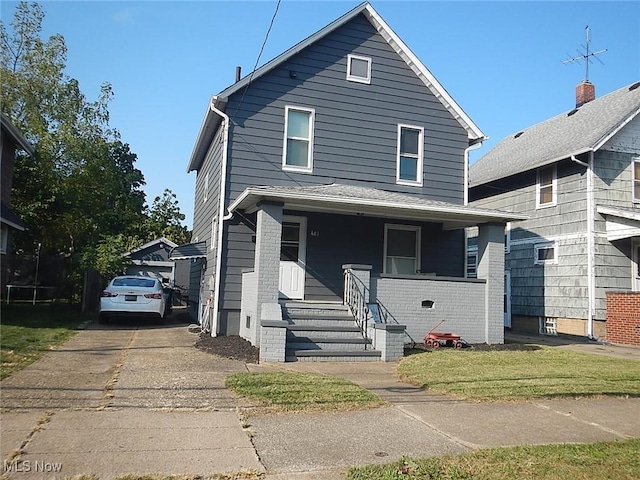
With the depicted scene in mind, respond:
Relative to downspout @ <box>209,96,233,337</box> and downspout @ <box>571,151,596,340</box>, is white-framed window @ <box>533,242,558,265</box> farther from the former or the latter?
downspout @ <box>209,96,233,337</box>

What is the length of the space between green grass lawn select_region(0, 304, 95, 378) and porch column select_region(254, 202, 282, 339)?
4224mm

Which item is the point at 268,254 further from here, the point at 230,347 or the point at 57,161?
the point at 57,161

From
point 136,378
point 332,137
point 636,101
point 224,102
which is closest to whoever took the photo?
point 136,378

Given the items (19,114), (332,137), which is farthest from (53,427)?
(19,114)

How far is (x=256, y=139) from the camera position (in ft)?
44.7

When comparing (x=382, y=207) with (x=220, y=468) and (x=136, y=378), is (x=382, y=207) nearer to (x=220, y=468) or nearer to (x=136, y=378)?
(x=136, y=378)

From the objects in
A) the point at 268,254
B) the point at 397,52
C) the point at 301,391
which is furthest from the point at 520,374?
the point at 397,52

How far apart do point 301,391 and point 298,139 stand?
8.29m

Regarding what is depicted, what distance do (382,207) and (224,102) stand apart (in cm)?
478

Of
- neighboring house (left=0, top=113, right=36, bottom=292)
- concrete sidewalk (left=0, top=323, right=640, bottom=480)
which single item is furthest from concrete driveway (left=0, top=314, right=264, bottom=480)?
neighboring house (left=0, top=113, right=36, bottom=292)

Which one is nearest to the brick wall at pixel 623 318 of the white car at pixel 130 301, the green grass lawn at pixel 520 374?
the green grass lawn at pixel 520 374

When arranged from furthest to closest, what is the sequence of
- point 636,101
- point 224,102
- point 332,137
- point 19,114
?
point 19,114 → point 636,101 → point 332,137 → point 224,102

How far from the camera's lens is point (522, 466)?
4.72 meters

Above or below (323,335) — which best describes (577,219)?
above
